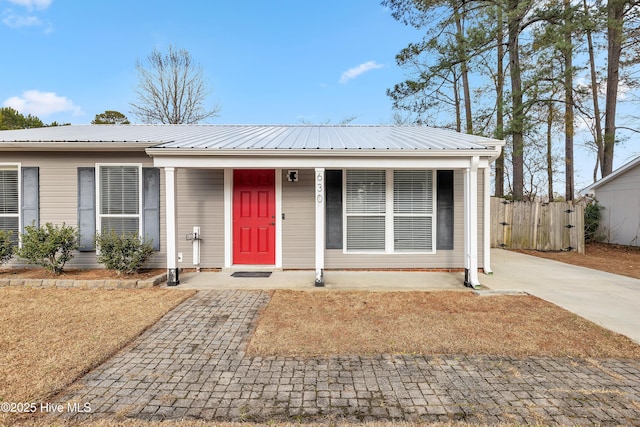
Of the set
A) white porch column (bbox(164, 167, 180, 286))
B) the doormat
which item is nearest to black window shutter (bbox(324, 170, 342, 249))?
the doormat

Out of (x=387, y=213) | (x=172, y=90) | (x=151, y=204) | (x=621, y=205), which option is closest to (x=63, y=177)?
(x=151, y=204)

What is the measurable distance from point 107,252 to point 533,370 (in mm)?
6524

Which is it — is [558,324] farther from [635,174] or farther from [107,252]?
[635,174]

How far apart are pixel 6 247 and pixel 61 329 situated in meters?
3.89

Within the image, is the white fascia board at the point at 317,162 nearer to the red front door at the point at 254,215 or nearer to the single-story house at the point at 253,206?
the single-story house at the point at 253,206

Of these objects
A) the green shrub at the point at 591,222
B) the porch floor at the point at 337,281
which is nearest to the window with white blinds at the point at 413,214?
the porch floor at the point at 337,281

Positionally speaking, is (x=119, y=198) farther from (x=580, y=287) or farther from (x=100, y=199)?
(x=580, y=287)

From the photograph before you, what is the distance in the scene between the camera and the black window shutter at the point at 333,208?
6133 mm

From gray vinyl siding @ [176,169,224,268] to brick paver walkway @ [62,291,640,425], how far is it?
3160 mm

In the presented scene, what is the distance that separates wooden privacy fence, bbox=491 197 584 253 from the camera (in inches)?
361

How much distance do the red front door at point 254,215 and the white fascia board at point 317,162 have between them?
1151mm

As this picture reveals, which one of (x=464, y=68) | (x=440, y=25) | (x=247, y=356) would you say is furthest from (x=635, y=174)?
(x=247, y=356)

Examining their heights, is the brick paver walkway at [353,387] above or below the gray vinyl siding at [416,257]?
below

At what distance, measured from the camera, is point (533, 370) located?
2.60m
